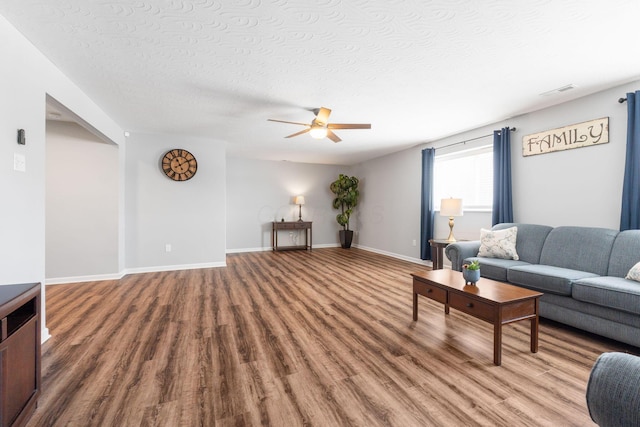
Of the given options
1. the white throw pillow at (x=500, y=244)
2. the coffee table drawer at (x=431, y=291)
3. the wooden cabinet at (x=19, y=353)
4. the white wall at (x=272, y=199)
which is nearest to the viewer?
the wooden cabinet at (x=19, y=353)

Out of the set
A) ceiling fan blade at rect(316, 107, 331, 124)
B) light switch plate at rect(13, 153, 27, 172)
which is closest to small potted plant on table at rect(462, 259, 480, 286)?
ceiling fan blade at rect(316, 107, 331, 124)

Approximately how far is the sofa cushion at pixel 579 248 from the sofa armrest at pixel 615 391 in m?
2.58

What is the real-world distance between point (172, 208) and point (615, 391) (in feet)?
17.9

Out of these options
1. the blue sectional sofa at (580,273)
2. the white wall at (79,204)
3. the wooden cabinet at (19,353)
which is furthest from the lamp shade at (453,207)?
the white wall at (79,204)

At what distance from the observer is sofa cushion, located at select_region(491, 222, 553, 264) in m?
3.33

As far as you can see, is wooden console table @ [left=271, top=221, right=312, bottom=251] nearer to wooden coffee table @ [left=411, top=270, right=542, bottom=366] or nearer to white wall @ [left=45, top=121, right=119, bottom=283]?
white wall @ [left=45, top=121, right=119, bottom=283]

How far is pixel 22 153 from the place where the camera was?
2047 mm

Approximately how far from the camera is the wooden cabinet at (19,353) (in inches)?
48.9

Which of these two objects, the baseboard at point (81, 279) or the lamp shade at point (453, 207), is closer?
the baseboard at point (81, 279)

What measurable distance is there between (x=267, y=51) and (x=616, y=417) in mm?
2752

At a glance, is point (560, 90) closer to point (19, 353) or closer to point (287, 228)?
point (19, 353)

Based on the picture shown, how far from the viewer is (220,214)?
17.6 ft

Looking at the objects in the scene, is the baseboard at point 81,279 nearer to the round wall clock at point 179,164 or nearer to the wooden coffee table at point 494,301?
the round wall clock at point 179,164

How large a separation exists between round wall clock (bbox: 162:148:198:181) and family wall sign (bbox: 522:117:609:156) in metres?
5.21
